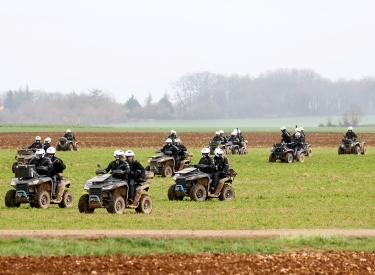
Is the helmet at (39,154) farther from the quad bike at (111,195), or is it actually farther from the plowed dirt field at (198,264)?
the plowed dirt field at (198,264)

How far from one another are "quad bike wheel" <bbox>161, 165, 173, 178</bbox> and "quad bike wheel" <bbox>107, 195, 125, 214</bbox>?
1489cm

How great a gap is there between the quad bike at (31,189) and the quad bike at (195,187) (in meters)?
3.94

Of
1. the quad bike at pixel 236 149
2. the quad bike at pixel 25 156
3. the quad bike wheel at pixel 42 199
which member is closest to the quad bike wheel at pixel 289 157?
the quad bike at pixel 236 149

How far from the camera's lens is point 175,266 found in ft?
47.1

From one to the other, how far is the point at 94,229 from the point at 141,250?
3.22m

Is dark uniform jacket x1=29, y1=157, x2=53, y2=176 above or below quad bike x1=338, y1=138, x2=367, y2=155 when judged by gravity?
above

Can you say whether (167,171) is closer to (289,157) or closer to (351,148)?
(289,157)

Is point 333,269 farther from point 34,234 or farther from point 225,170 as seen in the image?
point 225,170

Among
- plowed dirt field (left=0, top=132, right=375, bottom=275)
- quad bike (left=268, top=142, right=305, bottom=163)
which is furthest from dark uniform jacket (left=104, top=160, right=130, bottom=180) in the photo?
quad bike (left=268, top=142, right=305, bottom=163)

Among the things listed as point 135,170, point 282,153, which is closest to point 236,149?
point 282,153

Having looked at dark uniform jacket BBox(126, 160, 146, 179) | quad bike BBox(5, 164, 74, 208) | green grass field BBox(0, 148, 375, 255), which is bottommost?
green grass field BBox(0, 148, 375, 255)

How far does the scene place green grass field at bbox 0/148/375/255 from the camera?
16.9 metres

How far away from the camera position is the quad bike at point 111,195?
74.8 ft

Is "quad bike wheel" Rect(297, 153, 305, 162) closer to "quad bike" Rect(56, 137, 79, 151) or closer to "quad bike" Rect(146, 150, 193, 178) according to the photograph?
"quad bike" Rect(146, 150, 193, 178)
